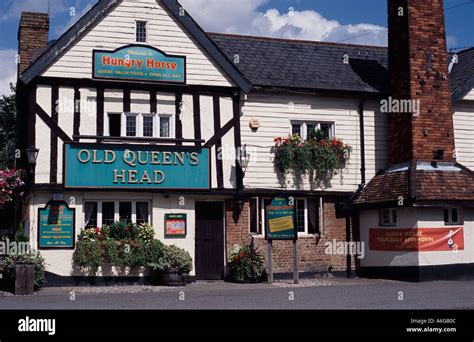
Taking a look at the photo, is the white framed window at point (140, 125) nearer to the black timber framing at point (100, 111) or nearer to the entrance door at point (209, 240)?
the black timber framing at point (100, 111)

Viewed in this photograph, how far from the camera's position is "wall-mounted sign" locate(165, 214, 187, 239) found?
68.4 ft

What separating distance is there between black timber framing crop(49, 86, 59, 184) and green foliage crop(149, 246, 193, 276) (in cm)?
373

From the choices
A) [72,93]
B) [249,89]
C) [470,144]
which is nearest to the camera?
[72,93]

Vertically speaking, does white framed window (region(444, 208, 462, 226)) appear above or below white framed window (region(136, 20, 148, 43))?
below

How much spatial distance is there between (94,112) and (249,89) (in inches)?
188

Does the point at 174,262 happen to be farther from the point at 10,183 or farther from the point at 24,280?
the point at 10,183

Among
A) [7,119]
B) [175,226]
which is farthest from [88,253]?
[7,119]

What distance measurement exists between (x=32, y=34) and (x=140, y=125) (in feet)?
16.4

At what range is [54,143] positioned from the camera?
786 inches

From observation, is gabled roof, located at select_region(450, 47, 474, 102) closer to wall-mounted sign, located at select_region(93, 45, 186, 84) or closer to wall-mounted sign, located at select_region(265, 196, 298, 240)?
wall-mounted sign, located at select_region(265, 196, 298, 240)

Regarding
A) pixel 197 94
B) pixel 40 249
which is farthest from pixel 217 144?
pixel 40 249

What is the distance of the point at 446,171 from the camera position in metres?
21.8

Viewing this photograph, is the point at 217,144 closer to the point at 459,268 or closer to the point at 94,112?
the point at 94,112

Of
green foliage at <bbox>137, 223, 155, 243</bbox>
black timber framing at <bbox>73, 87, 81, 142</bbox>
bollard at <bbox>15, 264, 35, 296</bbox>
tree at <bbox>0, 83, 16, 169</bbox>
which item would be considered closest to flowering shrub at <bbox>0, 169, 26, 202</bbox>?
black timber framing at <bbox>73, 87, 81, 142</bbox>
